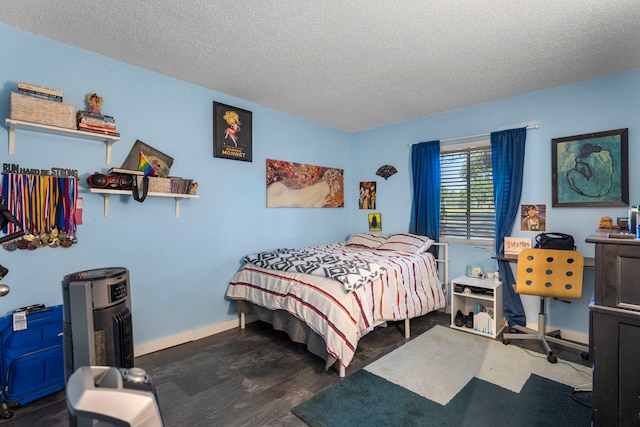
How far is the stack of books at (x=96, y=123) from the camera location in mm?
2287

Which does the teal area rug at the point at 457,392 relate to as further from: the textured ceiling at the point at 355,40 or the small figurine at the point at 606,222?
the textured ceiling at the point at 355,40

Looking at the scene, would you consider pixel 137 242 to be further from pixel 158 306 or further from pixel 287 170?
pixel 287 170

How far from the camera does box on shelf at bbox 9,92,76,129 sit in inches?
79.5

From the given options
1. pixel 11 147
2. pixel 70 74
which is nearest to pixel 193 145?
pixel 70 74

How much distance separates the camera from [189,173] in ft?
9.97

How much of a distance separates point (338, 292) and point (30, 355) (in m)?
2.10

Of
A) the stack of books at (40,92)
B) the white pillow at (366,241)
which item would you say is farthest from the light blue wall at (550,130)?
the stack of books at (40,92)

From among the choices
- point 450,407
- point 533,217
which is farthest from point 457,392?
point 533,217

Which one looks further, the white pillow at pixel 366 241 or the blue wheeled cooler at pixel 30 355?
the white pillow at pixel 366 241

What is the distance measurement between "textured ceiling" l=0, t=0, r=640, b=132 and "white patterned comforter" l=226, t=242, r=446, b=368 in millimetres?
1832

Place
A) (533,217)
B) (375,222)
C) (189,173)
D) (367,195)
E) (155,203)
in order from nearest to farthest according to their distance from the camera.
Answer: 1. (155,203)
2. (189,173)
3. (533,217)
4. (375,222)
5. (367,195)

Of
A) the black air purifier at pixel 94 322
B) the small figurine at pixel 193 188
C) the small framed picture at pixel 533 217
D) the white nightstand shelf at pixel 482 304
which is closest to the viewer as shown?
the black air purifier at pixel 94 322

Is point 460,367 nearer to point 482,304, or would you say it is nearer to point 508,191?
point 482,304

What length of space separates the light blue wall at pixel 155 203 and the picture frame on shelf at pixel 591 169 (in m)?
2.98
